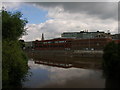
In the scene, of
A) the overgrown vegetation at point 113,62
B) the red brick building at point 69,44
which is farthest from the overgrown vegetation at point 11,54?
the red brick building at point 69,44

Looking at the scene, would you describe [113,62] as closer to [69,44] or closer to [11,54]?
[11,54]

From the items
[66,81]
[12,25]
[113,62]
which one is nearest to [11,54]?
[12,25]

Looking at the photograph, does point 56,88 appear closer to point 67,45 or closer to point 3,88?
point 3,88

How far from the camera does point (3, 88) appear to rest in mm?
19859

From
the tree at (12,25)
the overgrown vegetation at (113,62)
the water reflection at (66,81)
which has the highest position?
the tree at (12,25)

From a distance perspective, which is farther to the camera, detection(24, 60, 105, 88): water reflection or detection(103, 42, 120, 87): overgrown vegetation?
detection(103, 42, 120, 87): overgrown vegetation

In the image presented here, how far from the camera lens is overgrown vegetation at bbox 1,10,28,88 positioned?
65.2 feet

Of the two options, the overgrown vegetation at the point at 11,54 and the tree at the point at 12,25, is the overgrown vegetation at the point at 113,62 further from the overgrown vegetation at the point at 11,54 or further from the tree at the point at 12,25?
the tree at the point at 12,25

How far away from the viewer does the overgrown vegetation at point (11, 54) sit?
65.2ft

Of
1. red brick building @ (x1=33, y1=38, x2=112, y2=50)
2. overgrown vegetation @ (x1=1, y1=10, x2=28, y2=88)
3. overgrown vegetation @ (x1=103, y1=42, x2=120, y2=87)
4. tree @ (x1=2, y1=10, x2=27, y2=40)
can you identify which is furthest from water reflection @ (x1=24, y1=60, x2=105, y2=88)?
red brick building @ (x1=33, y1=38, x2=112, y2=50)

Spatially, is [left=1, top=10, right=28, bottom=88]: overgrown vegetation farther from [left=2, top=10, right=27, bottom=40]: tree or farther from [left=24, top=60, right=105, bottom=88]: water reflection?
[left=24, top=60, right=105, bottom=88]: water reflection

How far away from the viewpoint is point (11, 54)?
20969 millimetres

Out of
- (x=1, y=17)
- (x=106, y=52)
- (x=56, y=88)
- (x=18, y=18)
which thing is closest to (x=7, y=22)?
(x=1, y=17)

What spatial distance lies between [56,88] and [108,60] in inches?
382
